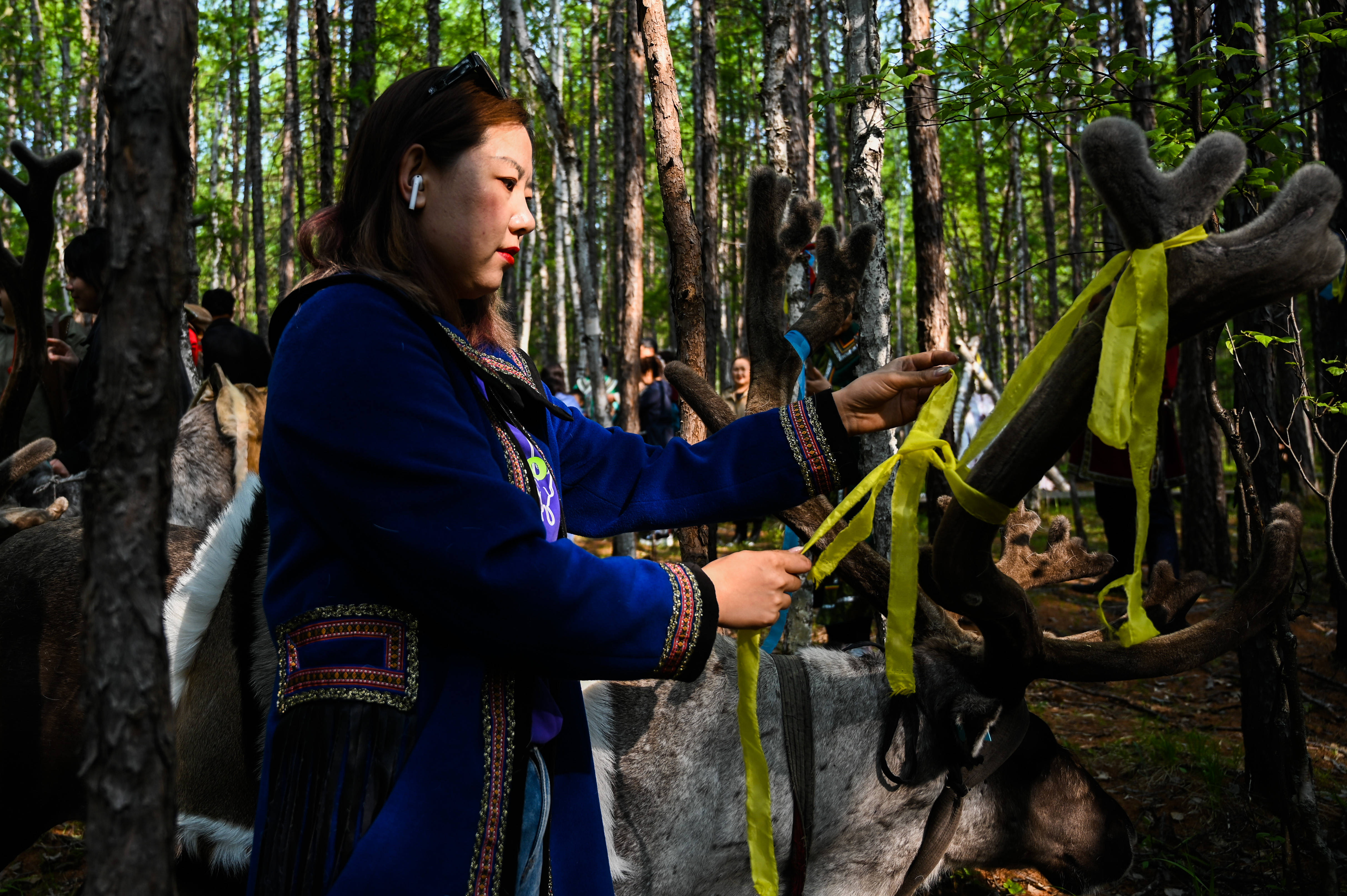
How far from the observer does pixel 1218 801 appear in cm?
397

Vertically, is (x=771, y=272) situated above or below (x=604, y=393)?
below

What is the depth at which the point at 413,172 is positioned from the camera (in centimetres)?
176

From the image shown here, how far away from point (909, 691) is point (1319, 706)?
4.16m

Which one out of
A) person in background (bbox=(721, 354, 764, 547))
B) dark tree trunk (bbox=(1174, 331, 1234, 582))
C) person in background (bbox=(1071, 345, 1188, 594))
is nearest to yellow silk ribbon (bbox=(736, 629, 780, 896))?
person in background (bbox=(1071, 345, 1188, 594))

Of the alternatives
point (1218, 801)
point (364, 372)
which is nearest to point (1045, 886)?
point (1218, 801)

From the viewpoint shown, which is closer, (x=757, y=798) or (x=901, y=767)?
(x=757, y=798)

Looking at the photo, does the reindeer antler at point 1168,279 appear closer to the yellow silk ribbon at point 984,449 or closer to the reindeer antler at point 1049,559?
the yellow silk ribbon at point 984,449

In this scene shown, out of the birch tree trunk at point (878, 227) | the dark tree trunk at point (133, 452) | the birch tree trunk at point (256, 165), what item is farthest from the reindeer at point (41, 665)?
the birch tree trunk at point (256, 165)

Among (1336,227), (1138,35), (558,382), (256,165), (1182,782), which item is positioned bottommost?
(1182,782)

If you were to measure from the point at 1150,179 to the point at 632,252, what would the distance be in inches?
304

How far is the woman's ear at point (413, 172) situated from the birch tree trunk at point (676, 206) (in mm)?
3475

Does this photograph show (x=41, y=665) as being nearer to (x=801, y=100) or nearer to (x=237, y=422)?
(x=237, y=422)

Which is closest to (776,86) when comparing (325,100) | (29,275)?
(29,275)

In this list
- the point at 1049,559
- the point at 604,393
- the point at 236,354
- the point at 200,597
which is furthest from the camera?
the point at 604,393
